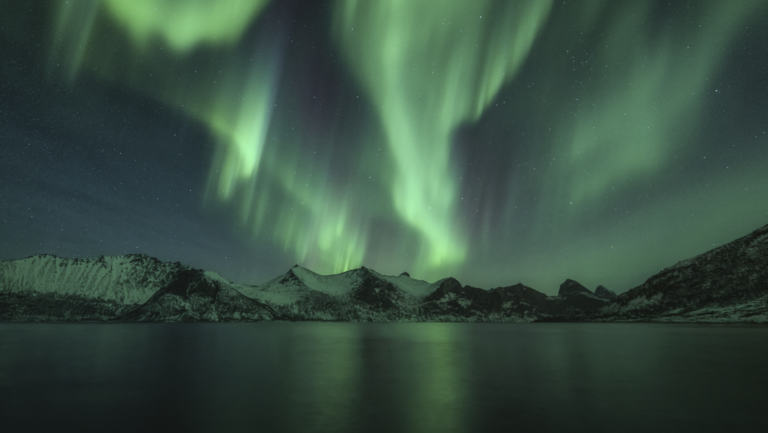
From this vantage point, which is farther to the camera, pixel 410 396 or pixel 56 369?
pixel 56 369

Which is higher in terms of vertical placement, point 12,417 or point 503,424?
point 503,424

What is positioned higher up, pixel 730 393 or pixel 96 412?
pixel 730 393

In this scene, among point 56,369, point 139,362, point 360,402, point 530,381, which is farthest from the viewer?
point 139,362

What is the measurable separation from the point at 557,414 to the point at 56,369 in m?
54.2

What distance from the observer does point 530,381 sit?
36.9m

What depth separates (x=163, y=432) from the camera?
64.5 feet

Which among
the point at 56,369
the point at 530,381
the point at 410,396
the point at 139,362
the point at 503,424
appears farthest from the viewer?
the point at 139,362

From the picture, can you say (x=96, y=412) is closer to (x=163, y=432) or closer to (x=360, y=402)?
(x=163, y=432)

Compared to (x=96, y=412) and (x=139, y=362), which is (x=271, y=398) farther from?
(x=139, y=362)

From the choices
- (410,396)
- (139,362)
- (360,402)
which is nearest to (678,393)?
(410,396)

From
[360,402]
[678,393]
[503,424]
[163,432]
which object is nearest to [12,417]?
[163,432]

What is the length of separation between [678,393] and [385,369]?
29.3m

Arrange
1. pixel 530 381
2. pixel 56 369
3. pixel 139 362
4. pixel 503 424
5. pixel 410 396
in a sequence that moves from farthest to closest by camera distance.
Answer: pixel 139 362
pixel 56 369
pixel 530 381
pixel 410 396
pixel 503 424

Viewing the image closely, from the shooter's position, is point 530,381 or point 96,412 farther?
point 530,381
